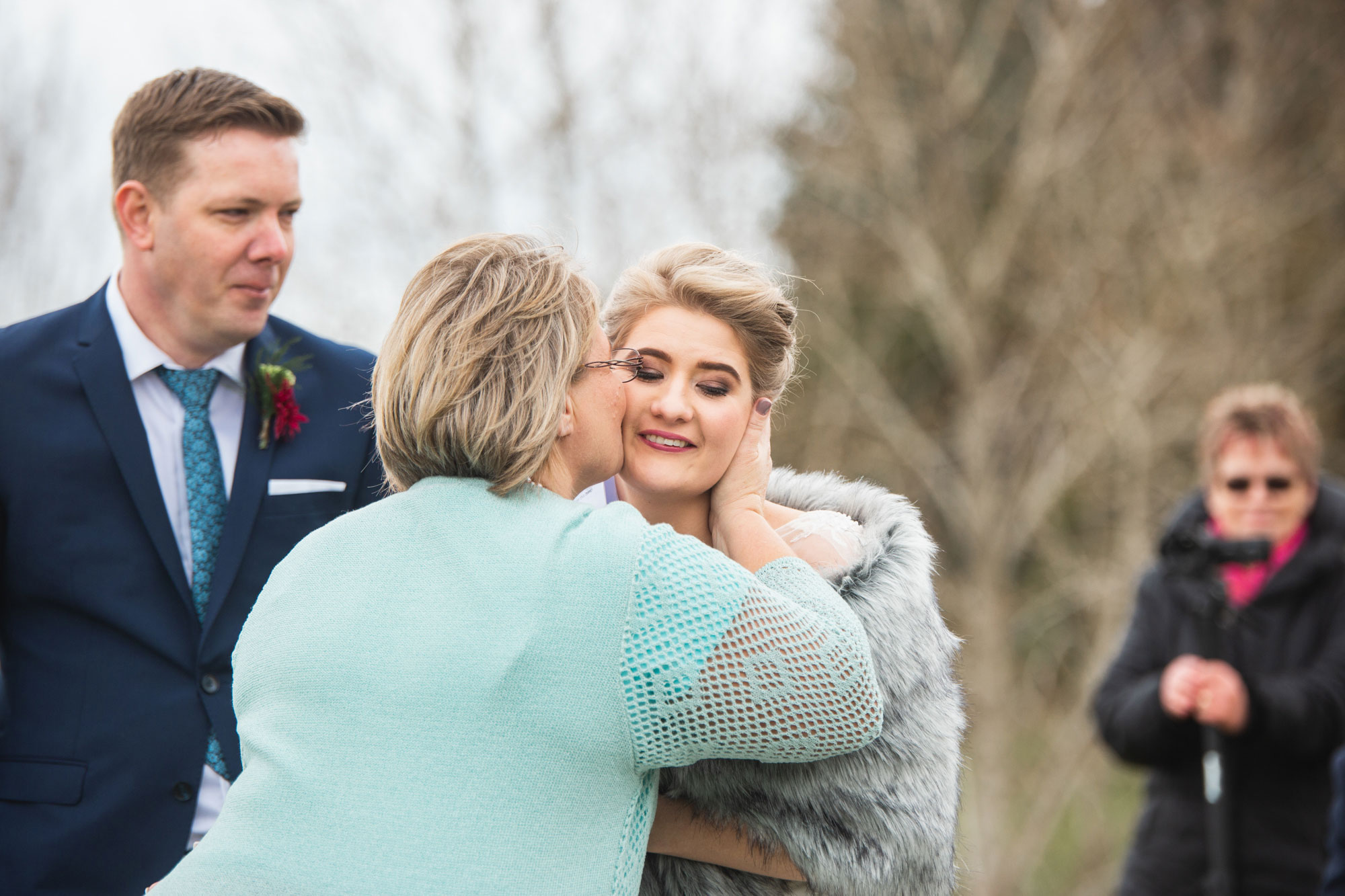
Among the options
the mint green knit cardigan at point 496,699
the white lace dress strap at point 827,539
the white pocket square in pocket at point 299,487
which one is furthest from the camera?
the white pocket square in pocket at point 299,487

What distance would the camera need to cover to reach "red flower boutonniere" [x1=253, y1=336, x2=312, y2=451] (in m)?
2.70

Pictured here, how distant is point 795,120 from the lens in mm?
9867

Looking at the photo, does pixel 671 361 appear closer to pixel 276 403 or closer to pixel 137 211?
A: pixel 276 403

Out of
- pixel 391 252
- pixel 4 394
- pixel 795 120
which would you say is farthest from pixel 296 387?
pixel 795 120

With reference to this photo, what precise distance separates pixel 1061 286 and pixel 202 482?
28.2 ft

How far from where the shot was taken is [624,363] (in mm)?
2113

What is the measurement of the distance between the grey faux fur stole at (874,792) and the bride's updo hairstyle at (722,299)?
1.80 ft

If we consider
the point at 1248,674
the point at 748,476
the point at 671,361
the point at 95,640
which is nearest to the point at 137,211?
the point at 95,640

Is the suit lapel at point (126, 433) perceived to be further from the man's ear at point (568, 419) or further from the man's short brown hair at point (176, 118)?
the man's ear at point (568, 419)

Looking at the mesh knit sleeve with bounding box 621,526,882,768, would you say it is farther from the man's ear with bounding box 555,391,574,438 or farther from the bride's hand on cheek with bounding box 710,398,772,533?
the bride's hand on cheek with bounding box 710,398,772,533

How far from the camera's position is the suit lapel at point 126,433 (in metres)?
2.49

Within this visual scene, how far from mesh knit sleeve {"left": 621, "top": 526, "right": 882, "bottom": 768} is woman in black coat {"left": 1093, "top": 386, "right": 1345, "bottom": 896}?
8.70 ft

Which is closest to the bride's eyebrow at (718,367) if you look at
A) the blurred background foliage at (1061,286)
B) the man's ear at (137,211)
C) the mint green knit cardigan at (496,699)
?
the mint green knit cardigan at (496,699)

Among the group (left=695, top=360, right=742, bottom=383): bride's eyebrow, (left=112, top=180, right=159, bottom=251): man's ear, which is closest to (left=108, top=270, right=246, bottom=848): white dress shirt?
(left=112, top=180, right=159, bottom=251): man's ear
